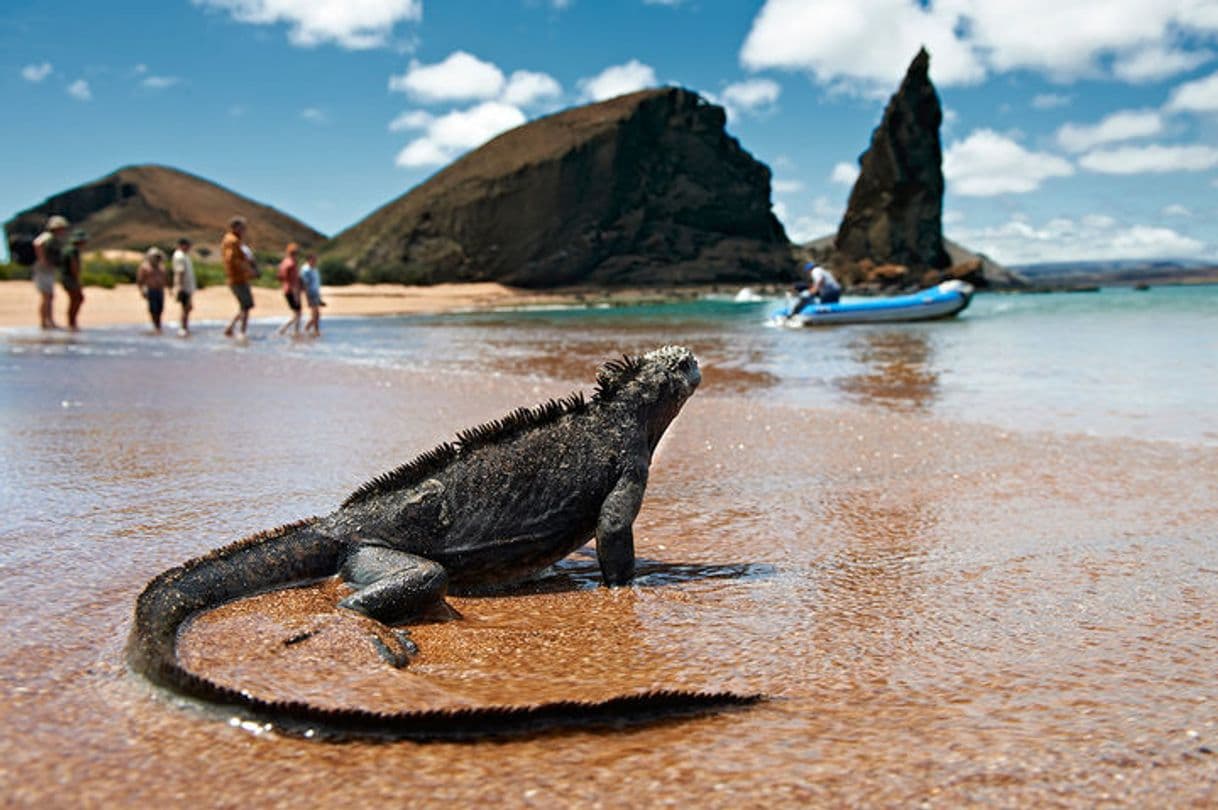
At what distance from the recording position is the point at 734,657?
296 centimetres

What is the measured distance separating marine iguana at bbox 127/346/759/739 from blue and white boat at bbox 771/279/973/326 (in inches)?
1042

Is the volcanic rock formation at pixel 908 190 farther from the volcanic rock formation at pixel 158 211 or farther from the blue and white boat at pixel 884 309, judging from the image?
the blue and white boat at pixel 884 309

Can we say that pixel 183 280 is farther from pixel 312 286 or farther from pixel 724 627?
pixel 724 627

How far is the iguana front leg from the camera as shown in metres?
3.83

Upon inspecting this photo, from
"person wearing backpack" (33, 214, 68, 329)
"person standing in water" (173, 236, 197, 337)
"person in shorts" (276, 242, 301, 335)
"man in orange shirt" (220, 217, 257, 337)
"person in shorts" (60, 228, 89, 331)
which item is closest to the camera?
"person wearing backpack" (33, 214, 68, 329)

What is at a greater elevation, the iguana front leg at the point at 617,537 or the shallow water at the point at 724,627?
the iguana front leg at the point at 617,537

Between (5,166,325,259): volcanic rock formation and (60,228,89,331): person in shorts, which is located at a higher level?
(5,166,325,259): volcanic rock formation

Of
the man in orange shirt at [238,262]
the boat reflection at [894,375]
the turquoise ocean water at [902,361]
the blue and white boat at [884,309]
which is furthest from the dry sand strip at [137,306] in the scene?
the boat reflection at [894,375]

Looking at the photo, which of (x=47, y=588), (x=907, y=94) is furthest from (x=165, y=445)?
(x=907, y=94)

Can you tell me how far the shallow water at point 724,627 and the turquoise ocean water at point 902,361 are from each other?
167cm

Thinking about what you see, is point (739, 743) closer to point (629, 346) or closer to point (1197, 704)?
point (1197, 704)

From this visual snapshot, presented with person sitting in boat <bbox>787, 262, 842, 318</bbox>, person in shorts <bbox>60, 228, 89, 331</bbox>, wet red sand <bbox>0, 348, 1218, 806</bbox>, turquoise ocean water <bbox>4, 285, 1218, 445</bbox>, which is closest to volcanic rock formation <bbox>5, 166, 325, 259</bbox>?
person in shorts <bbox>60, 228, 89, 331</bbox>

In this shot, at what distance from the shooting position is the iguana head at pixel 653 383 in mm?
4254

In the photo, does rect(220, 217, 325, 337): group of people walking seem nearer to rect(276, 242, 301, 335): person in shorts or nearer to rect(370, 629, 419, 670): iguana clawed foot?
rect(276, 242, 301, 335): person in shorts
